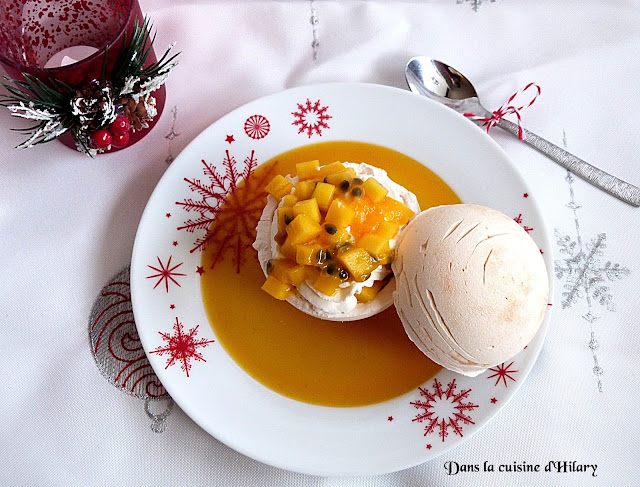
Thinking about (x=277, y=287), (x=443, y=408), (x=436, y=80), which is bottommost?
(x=443, y=408)

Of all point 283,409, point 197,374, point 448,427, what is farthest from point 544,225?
point 197,374

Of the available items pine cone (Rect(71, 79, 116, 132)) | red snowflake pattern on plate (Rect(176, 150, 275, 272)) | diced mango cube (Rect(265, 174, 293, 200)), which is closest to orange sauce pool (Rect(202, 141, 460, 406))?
red snowflake pattern on plate (Rect(176, 150, 275, 272))

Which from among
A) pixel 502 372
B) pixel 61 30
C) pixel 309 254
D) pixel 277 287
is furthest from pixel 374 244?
pixel 61 30

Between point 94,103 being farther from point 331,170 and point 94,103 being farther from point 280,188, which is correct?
point 331,170

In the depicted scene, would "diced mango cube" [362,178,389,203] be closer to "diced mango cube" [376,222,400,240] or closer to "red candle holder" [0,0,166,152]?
"diced mango cube" [376,222,400,240]

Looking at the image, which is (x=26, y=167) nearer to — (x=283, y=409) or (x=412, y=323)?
(x=283, y=409)

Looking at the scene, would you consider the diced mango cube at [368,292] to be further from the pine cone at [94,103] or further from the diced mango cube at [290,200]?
the pine cone at [94,103]

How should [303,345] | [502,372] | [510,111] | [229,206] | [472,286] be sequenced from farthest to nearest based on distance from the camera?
[510,111] → [229,206] → [303,345] → [502,372] → [472,286]
